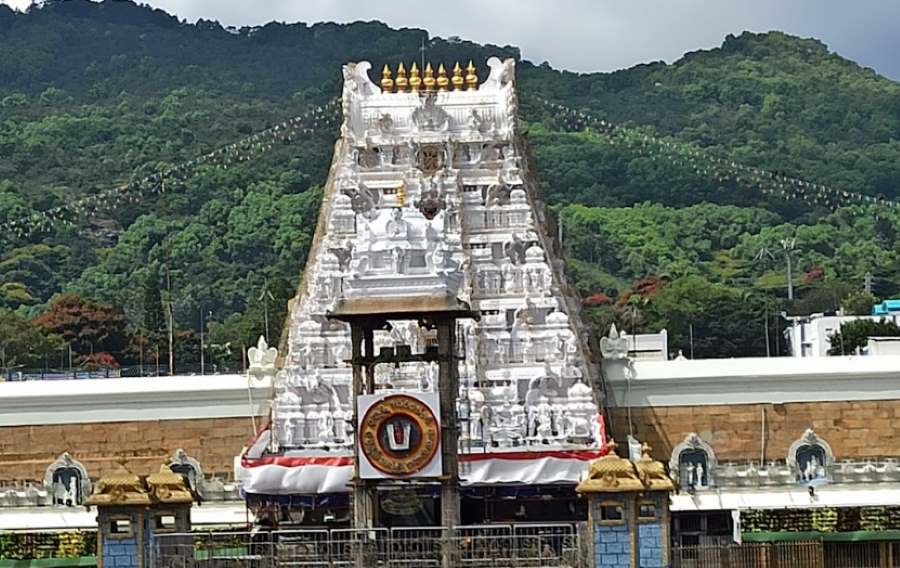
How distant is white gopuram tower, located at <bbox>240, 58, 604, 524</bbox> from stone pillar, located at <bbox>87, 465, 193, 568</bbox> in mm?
9065

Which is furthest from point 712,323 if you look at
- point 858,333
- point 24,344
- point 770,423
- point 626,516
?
point 626,516

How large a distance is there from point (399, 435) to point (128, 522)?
4.42 metres

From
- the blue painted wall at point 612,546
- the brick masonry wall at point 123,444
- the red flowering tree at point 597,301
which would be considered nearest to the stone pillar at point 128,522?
the blue painted wall at point 612,546

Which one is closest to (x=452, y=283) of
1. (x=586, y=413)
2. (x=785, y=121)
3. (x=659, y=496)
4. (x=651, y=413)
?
(x=659, y=496)

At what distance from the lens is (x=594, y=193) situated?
521ft

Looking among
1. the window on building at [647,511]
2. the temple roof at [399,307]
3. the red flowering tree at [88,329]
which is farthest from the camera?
the red flowering tree at [88,329]

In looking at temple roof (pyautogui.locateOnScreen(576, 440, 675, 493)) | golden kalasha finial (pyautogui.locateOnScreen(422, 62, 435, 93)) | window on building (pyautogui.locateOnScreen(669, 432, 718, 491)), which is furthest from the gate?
golden kalasha finial (pyautogui.locateOnScreen(422, 62, 435, 93))

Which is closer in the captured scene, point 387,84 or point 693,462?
point 693,462

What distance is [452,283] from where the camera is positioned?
131 ft

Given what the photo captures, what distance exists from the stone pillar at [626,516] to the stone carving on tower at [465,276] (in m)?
10.6

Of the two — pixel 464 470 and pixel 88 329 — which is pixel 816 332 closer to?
pixel 88 329

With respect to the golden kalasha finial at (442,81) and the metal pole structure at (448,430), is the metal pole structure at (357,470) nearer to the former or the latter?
the metal pole structure at (448,430)

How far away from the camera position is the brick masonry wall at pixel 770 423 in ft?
175

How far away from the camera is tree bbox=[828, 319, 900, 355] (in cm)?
8362
